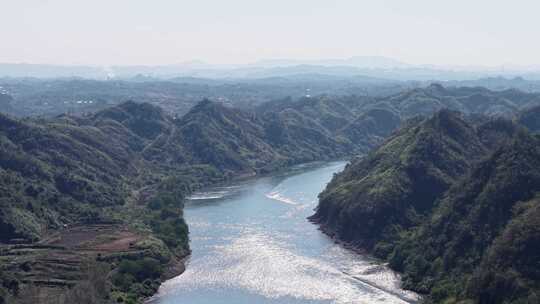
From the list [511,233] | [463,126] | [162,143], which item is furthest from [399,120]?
[511,233]

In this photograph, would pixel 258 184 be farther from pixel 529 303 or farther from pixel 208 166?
pixel 529 303

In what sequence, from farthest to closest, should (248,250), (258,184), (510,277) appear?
(258,184) < (248,250) < (510,277)

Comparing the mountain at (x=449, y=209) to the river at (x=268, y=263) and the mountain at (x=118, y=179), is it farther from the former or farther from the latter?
the mountain at (x=118, y=179)

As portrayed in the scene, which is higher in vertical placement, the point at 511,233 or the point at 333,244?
the point at 511,233

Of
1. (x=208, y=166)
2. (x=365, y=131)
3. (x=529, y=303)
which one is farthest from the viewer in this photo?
(x=365, y=131)

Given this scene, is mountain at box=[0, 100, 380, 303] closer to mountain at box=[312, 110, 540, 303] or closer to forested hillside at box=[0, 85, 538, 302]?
forested hillside at box=[0, 85, 538, 302]

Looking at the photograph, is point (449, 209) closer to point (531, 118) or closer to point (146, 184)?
point (146, 184)

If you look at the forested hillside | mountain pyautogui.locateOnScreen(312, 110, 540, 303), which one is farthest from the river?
mountain pyautogui.locateOnScreen(312, 110, 540, 303)
